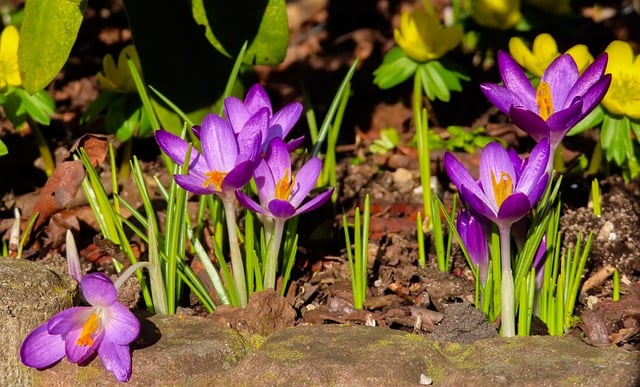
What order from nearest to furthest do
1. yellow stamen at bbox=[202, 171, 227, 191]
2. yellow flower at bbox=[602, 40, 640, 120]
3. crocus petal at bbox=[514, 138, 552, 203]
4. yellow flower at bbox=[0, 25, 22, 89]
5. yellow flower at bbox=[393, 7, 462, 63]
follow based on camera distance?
crocus petal at bbox=[514, 138, 552, 203] < yellow stamen at bbox=[202, 171, 227, 191] < yellow flower at bbox=[602, 40, 640, 120] < yellow flower at bbox=[0, 25, 22, 89] < yellow flower at bbox=[393, 7, 462, 63]

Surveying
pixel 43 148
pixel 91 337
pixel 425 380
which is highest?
pixel 43 148

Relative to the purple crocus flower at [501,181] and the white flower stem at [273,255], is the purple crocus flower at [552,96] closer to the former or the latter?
the purple crocus flower at [501,181]

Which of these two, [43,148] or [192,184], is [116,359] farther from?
[43,148]

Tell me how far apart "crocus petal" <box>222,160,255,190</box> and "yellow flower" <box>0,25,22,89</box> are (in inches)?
38.3

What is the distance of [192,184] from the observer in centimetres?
187

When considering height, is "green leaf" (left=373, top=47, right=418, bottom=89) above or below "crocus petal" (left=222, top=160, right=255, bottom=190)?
above

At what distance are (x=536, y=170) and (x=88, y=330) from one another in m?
0.86

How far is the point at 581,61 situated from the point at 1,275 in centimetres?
142

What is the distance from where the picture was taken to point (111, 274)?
244 centimetres

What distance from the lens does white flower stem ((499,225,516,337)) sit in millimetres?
1845

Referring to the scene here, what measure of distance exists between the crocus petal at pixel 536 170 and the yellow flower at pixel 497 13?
1.13 metres

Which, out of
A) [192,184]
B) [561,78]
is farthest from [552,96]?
[192,184]

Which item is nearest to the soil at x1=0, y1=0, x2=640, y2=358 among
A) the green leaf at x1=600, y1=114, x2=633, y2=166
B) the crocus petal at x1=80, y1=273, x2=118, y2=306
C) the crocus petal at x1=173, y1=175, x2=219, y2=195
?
the green leaf at x1=600, y1=114, x2=633, y2=166

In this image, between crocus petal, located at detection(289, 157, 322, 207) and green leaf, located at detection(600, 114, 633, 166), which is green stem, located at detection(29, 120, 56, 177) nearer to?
crocus petal, located at detection(289, 157, 322, 207)
